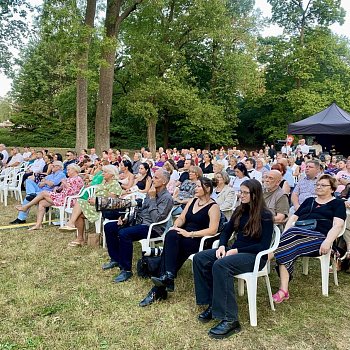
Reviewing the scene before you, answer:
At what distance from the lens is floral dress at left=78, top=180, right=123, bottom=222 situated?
4641 mm

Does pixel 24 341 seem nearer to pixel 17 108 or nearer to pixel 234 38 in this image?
pixel 234 38

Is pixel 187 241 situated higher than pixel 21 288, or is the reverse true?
pixel 187 241

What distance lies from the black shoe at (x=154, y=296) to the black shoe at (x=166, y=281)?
6cm

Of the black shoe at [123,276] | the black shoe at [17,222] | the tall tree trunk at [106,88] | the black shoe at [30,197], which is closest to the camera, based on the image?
the black shoe at [123,276]

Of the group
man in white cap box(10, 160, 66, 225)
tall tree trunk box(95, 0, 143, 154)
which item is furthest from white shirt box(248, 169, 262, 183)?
tall tree trunk box(95, 0, 143, 154)

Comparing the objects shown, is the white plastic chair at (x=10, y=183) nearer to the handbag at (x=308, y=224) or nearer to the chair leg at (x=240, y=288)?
the chair leg at (x=240, y=288)

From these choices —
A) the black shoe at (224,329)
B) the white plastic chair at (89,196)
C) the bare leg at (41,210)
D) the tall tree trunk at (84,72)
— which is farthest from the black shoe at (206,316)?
the tall tree trunk at (84,72)

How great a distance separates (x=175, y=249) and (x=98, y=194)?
1.73 metres

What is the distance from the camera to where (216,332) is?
258 centimetres

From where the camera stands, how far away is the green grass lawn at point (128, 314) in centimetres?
251

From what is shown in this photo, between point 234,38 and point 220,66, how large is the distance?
156 cm

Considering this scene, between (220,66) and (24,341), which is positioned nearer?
(24,341)

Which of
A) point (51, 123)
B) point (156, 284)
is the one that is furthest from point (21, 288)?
point (51, 123)

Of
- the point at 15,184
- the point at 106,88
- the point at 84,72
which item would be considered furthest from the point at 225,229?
the point at 106,88
